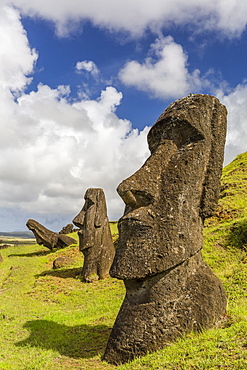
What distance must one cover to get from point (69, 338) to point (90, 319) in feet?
5.24

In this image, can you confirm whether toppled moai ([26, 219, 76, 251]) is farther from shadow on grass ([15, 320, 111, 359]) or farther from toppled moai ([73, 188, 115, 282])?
shadow on grass ([15, 320, 111, 359])

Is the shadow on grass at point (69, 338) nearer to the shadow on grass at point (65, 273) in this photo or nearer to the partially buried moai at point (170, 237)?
the partially buried moai at point (170, 237)

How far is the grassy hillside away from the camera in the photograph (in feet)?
14.9

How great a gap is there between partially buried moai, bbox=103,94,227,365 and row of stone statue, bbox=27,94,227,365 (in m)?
0.02

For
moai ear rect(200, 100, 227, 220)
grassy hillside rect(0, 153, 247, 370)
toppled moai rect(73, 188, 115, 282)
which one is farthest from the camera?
toppled moai rect(73, 188, 115, 282)

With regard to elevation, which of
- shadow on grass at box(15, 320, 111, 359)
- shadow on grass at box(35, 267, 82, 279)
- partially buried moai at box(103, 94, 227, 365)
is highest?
partially buried moai at box(103, 94, 227, 365)

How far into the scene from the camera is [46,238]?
24875 mm

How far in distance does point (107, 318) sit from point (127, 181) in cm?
446

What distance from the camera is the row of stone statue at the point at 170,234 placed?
549cm

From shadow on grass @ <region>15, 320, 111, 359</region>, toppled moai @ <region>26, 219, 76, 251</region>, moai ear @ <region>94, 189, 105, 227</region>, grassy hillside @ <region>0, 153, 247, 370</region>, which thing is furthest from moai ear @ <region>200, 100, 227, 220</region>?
toppled moai @ <region>26, 219, 76, 251</region>

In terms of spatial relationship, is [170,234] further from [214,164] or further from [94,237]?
[94,237]

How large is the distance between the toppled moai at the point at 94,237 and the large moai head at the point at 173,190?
9.40 m

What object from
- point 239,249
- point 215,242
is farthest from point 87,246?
point 239,249

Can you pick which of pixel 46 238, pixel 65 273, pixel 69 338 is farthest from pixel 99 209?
pixel 46 238
